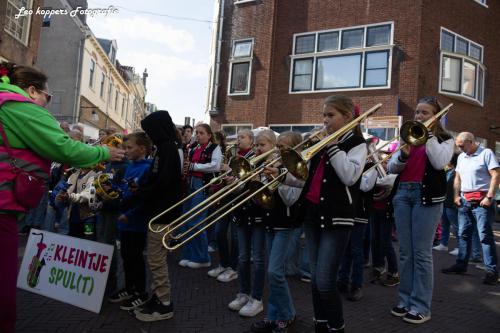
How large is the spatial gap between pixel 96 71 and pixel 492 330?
101 ft

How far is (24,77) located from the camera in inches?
117

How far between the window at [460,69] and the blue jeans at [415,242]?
44.8ft

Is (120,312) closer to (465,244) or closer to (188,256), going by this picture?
(188,256)

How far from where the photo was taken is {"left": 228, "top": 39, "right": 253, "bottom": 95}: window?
725 inches

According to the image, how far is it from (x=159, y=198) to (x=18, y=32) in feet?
52.5

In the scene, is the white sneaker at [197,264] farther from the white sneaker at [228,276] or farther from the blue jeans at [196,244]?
the white sneaker at [228,276]

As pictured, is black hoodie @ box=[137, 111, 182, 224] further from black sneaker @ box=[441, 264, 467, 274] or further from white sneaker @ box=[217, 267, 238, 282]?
black sneaker @ box=[441, 264, 467, 274]

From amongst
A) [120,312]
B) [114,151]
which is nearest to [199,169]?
[120,312]

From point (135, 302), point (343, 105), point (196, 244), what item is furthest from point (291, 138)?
point (196, 244)

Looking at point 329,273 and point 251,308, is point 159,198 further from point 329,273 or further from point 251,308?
point 329,273

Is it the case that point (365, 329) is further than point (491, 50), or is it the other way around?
point (491, 50)

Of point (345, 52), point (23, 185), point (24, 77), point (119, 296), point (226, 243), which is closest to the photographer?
point (23, 185)

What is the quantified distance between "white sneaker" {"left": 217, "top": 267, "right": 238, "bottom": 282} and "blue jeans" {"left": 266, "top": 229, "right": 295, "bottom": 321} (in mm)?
1777

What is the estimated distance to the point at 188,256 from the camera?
255 inches
